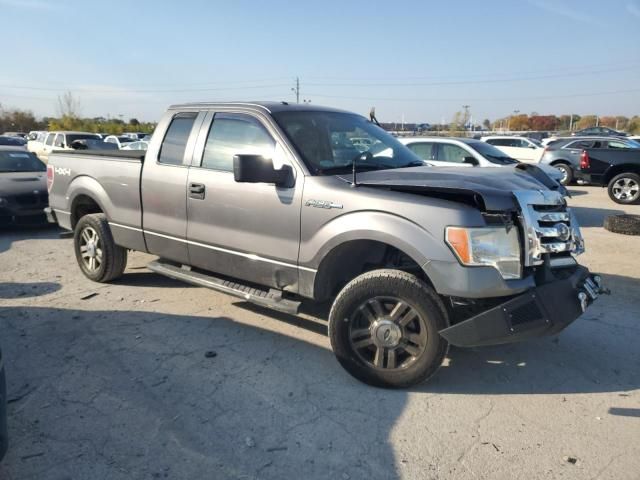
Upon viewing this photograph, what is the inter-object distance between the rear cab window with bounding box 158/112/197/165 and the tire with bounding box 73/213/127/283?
1293mm

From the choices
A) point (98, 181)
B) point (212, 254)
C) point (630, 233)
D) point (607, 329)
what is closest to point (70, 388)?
point (212, 254)

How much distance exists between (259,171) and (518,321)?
6.75ft

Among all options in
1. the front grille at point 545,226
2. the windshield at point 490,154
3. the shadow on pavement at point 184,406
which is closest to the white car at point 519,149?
the windshield at point 490,154

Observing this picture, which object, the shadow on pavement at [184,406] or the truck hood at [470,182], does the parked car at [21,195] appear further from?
the truck hood at [470,182]

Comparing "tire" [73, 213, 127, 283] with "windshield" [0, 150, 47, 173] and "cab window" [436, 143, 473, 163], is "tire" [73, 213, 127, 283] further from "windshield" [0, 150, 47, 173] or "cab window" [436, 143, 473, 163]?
"cab window" [436, 143, 473, 163]

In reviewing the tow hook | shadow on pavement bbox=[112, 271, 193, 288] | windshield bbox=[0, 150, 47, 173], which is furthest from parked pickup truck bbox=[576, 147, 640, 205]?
windshield bbox=[0, 150, 47, 173]

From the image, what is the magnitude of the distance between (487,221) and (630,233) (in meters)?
6.94

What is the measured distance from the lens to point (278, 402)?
3250 mm

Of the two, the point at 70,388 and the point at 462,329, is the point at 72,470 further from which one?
the point at 462,329

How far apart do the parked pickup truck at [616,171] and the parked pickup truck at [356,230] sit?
10682 millimetres

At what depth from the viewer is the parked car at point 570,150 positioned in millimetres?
15406

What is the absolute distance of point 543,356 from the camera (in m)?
3.94

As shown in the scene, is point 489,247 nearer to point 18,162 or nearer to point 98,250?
point 98,250

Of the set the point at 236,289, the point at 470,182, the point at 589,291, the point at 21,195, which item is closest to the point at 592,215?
the point at 589,291
